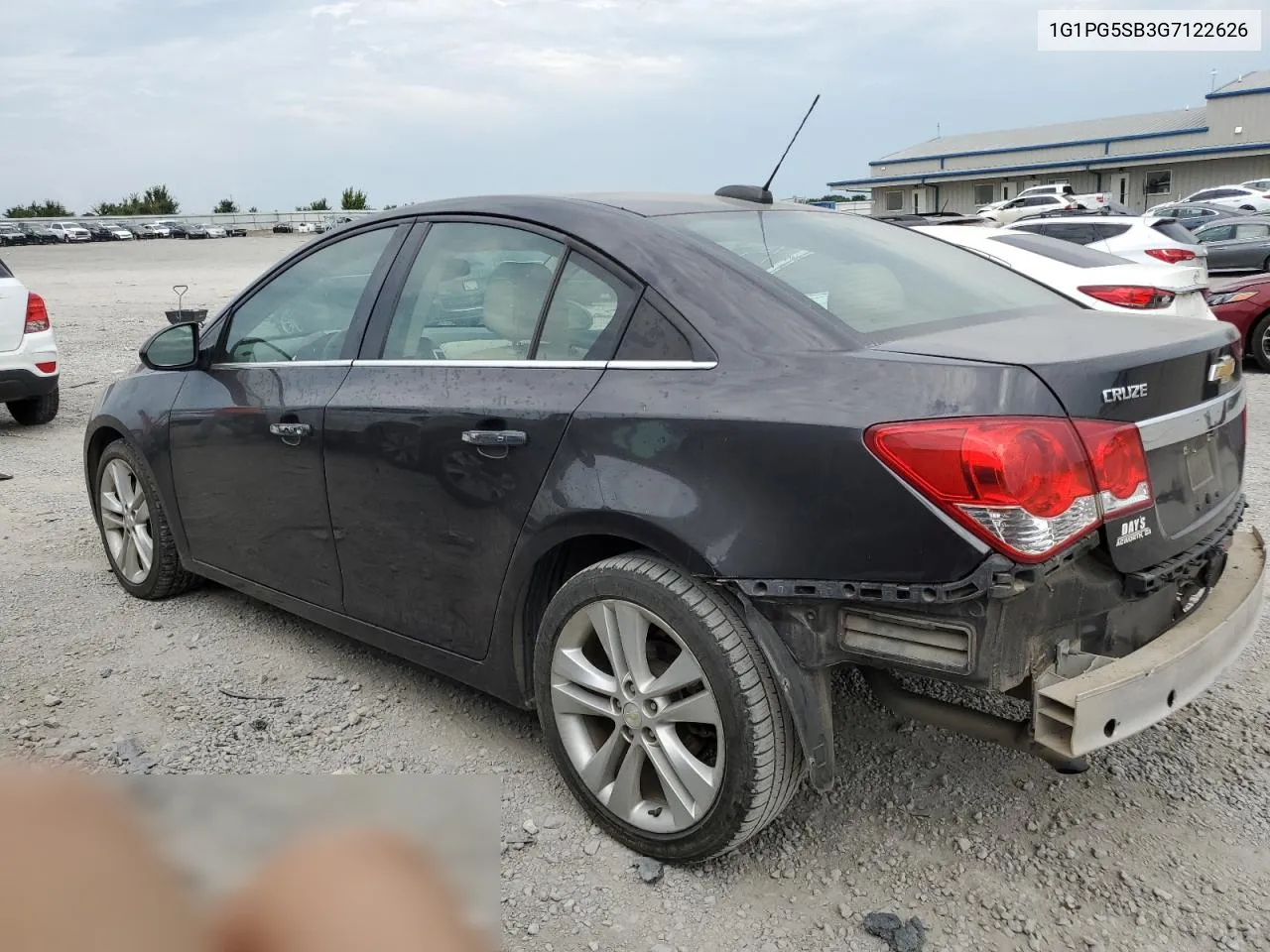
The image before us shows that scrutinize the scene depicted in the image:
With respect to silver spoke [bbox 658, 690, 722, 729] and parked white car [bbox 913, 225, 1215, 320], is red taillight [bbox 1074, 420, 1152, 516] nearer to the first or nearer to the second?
silver spoke [bbox 658, 690, 722, 729]

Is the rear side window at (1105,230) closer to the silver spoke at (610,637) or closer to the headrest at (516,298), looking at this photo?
the headrest at (516,298)

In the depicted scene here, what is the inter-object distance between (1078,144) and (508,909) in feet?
196

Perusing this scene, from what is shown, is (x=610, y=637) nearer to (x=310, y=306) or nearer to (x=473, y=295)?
(x=473, y=295)

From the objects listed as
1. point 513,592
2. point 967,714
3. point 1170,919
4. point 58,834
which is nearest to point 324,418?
point 513,592

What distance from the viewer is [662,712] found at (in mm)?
2711

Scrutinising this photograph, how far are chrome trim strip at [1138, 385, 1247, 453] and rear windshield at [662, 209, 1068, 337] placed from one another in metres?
0.62

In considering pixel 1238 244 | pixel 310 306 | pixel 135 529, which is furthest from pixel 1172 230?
pixel 135 529

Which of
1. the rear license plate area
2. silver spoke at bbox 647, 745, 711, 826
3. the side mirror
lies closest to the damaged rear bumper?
the rear license plate area

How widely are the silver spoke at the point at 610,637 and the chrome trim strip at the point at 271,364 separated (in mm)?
1310

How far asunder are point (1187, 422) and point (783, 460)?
986mm

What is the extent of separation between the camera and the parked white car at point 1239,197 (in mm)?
34781

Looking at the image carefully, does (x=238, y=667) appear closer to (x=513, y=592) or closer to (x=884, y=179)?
(x=513, y=592)

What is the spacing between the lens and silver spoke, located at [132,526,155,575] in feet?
15.5

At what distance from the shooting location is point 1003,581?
2.24m
